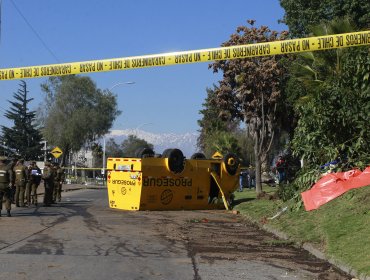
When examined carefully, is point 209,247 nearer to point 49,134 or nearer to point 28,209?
point 28,209

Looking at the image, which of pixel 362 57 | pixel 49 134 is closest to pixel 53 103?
pixel 49 134

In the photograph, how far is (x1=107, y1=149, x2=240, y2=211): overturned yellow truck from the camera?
18141mm

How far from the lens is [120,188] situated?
61.7 feet

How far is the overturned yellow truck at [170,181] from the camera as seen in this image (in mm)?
18141

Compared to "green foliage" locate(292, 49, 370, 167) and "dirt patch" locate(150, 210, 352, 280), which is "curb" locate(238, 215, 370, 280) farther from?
"green foliage" locate(292, 49, 370, 167)

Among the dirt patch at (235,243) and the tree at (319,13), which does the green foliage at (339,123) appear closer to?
the dirt patch at (235,243)

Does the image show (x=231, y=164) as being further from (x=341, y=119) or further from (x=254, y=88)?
(x=254, y=88)

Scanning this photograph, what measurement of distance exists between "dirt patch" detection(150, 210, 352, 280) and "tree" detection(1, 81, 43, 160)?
75.9 m

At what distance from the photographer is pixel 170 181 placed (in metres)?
18.7

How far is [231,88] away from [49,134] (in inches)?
1430

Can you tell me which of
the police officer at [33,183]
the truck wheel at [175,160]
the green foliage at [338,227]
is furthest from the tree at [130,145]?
the green foliage at [338,227]

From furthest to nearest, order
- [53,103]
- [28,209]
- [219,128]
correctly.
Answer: [53,103], [219,128], [28,209]

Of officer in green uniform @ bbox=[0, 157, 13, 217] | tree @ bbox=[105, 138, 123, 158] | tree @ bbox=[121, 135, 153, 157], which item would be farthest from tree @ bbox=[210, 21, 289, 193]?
tree @ bbox=[121, 135, 153, 157]

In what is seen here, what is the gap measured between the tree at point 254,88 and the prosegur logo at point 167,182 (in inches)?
354
